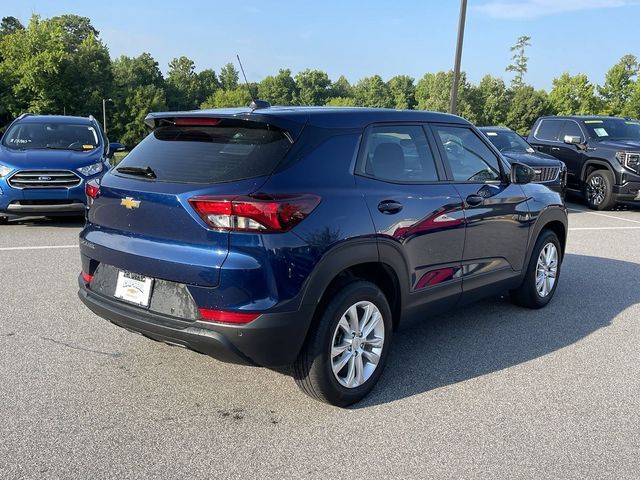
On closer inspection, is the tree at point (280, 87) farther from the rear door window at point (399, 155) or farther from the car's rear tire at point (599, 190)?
the rear door window at point (399, 155)

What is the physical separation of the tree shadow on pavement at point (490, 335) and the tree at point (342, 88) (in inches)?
5600

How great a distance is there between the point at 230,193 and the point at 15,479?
162cm

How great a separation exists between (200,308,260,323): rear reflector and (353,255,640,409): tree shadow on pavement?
954 mm

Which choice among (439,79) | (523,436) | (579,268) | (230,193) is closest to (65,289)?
(230,193)

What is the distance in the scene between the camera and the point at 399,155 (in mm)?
3855

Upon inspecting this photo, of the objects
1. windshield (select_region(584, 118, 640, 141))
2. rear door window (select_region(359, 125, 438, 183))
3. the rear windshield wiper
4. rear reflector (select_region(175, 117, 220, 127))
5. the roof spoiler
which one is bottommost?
the rear windshield wiper

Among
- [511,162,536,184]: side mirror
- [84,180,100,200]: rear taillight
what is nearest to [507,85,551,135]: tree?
[511,162,536,184]: side mirror

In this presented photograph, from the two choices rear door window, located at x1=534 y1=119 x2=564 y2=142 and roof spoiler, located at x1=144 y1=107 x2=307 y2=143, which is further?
rear door window, located at x1=534 y1=119 x2=564 y2=142

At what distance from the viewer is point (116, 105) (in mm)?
85062

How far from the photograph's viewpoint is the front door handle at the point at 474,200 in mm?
4320

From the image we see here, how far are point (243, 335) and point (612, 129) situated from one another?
43.0ft

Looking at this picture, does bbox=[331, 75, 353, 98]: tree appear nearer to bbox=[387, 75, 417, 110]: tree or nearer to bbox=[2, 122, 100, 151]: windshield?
bbox=[387, 75, 417, 110]: tree

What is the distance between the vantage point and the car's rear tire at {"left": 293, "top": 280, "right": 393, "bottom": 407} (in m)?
3.27

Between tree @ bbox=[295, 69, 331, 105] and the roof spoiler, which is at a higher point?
tree @ bbox=[295, 69, 331, 105]
